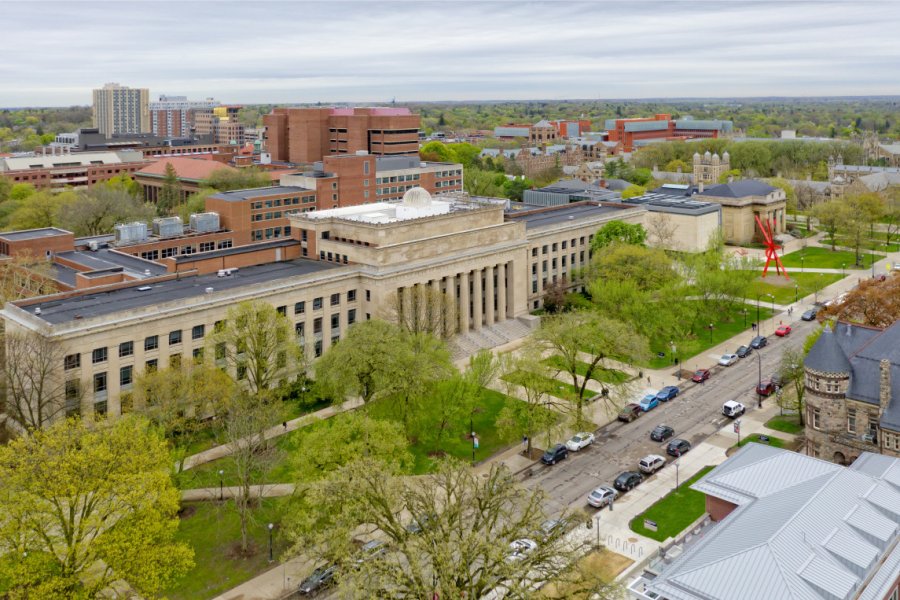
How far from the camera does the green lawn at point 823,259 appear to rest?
136 m

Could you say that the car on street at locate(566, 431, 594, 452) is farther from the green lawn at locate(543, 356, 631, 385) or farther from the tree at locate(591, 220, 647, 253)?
the tree at locate(591, 220, 647, 253)

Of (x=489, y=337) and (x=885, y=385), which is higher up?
(x=885, y=385)

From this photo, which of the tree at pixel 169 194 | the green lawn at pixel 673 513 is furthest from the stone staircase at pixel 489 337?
the tree at pixel 169 194

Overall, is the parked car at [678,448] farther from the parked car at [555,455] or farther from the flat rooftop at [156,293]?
the flat rooftop at [156,293]

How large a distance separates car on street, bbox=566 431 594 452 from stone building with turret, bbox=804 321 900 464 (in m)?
17.5

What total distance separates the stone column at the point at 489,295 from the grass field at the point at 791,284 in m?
40.0

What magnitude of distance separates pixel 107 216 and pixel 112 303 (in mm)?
68593

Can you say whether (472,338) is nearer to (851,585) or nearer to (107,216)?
(851,585)

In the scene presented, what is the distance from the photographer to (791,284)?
12212 cm

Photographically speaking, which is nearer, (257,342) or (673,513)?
(673,513)

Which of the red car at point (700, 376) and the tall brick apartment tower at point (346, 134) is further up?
the tall brick apartment tower at point (346, 134)

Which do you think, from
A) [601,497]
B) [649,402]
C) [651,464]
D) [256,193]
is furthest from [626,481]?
[256,193]

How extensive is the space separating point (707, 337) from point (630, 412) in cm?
2976

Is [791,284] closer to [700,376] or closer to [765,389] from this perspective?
[700,376]
